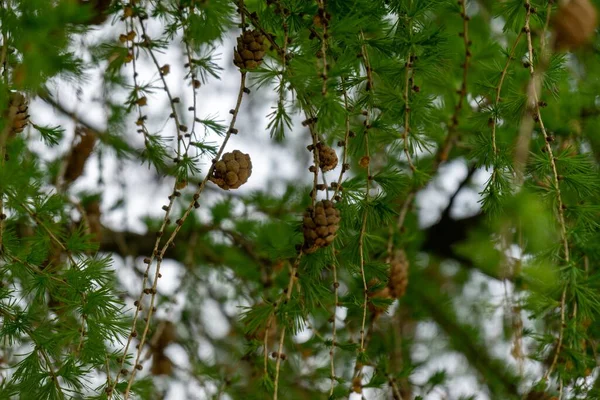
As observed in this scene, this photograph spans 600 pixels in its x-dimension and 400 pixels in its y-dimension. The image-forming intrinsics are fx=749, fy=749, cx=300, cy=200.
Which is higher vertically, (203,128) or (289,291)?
(203,128)

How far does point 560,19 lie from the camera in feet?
1.98

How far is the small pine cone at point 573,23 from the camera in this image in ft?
1.98

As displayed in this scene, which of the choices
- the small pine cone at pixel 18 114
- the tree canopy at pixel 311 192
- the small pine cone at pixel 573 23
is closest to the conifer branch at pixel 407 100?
the tree canopy at pixel 311 192

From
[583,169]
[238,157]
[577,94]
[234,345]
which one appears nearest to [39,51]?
[238,157]

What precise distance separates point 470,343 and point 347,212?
38.4 inches

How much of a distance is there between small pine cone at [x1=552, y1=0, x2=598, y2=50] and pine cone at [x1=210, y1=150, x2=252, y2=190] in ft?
1.49

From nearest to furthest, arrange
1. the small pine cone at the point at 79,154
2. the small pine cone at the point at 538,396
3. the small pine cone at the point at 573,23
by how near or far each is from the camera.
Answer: the small pine cone at the point at 573,23 → the small pine cone at the point at 538,396 → the small pine cone at the point at 79,154

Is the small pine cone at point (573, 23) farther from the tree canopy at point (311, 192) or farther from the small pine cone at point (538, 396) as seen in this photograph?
the small pine cone at point (538, 396)

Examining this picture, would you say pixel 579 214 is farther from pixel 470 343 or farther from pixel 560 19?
pixel 470 343

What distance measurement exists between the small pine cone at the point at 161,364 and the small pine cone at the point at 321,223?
0.80 metres

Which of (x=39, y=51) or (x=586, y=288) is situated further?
(x=586, y=288)

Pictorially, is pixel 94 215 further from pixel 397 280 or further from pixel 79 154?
pixel 397 280

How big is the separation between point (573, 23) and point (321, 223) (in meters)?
0.39

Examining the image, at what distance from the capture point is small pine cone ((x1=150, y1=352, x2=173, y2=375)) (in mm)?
1596
